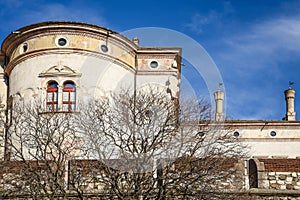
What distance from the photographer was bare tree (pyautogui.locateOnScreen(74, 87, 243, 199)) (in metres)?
19.3

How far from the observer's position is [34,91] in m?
31.3

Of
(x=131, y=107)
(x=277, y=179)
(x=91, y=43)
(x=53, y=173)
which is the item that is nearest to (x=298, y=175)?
(x=277, y=179)

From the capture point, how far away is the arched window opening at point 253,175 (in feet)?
70.3

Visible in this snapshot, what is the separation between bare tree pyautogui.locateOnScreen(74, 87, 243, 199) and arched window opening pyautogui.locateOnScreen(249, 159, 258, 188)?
1.64ft

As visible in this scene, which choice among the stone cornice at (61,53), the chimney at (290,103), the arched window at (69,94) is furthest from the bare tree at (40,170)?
the chimney at (290,103)

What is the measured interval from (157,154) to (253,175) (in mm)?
3830

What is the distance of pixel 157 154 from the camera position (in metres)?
19.6

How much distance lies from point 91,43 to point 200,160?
42.8 feet

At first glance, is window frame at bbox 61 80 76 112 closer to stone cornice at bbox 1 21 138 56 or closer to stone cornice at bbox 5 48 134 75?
stone cornice at bbox 5 48 134 75

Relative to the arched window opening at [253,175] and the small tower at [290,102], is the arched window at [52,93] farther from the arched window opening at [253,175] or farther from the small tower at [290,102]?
the small tower at [290,102]

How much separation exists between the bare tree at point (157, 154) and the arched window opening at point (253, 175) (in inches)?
19.7

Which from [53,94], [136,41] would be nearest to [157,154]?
[53,94]

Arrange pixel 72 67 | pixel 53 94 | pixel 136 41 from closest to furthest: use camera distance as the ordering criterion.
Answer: pixel 53 94
pixel 72 67
pixel 136 41

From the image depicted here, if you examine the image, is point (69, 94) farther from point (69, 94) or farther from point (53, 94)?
point (53, 94)
